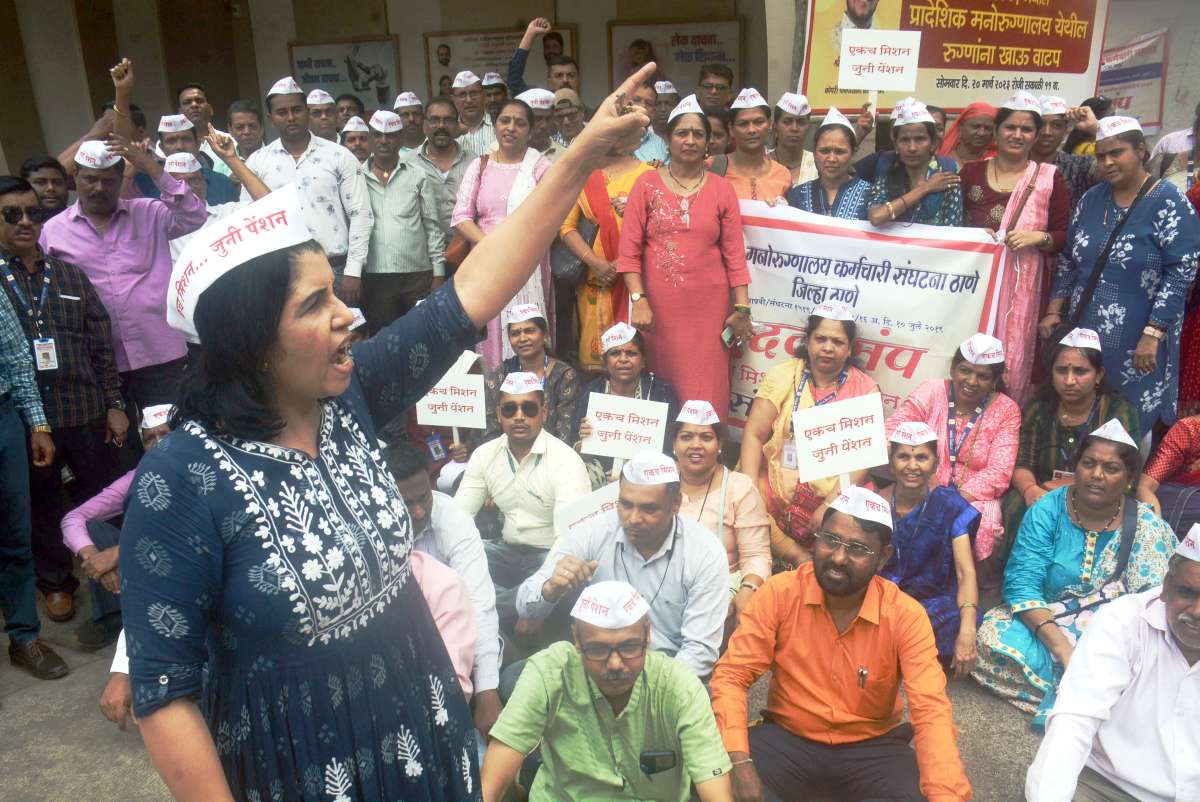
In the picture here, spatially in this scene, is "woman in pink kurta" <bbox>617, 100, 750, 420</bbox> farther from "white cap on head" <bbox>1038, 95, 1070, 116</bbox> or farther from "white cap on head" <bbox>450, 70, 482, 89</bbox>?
"white cap on head" <bbox>450, 70, 482, 89</bbox>

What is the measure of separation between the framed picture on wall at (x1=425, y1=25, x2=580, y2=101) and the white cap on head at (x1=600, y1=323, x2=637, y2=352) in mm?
6359

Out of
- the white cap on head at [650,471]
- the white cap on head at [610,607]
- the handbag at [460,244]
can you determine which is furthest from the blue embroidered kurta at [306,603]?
the handbag at [460,244]

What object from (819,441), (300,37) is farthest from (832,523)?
(300,37)

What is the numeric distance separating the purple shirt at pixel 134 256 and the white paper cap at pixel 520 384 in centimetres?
187

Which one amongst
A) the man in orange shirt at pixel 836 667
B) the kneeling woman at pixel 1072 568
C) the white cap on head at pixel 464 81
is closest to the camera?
the man in orange shirt at pixel 836 667

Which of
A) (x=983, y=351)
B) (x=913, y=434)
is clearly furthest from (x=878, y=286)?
(x=913, y=434)

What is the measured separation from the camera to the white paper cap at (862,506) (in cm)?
350

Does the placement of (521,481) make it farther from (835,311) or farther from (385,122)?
(385,122)

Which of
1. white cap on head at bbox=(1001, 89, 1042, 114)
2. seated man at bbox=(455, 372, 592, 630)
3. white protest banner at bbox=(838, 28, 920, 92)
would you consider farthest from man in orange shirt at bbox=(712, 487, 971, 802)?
white protest banner at bbox=(838, 28, 920, 92)

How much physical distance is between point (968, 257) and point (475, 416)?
9.26 ft

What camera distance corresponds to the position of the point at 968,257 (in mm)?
5254

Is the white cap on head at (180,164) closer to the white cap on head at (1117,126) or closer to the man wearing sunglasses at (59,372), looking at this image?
the man wearing sunglasses at (59,372)

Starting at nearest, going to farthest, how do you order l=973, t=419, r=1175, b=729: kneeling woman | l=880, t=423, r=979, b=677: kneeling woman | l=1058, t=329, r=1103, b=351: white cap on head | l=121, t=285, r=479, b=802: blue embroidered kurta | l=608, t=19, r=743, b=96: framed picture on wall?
l=121, t=285, r=479, b=802: blue embroidered kurta < l=973, t=419, r=1175, b=729: kneeling woman < l=880, t=423, r=979, b=677: kneeling woman < l=1058, t=329, r=1103, b=351: white cap on head < l=608, t=19, r=743, b=96: framed picture on wall

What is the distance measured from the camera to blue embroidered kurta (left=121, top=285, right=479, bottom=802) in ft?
4.32
